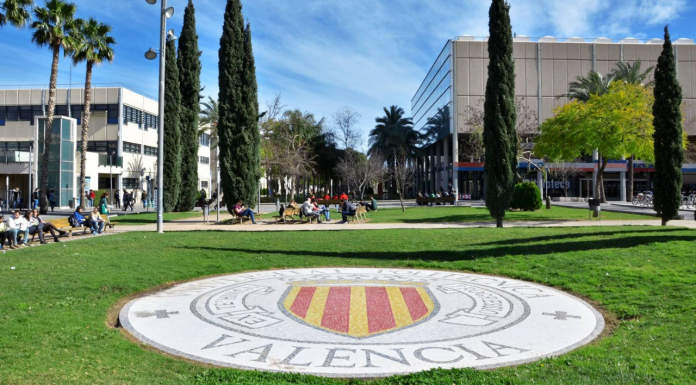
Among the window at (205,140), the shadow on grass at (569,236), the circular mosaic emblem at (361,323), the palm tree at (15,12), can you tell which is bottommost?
the circular mosaic emblem at (361,323)

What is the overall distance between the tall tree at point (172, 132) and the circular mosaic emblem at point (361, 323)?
22.7 meters

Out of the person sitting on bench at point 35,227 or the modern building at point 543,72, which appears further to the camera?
the modern building at point 543,72

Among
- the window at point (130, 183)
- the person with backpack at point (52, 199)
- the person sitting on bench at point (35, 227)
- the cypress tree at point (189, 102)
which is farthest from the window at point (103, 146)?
the person sitting on bench at point (35, 227)

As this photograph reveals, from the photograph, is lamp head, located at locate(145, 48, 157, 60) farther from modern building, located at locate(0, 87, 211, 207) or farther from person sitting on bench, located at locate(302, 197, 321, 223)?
modern building, located at locate(0, 87, 211, 207)

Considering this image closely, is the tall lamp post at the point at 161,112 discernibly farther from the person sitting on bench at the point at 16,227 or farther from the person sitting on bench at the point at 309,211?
the person sitting on bench at the point at 309,211

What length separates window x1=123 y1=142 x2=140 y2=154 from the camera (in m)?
50.0

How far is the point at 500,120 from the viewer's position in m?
19.7

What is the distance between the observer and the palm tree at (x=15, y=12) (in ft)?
96.9

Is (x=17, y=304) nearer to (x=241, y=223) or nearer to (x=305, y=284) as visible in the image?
(x=305, y=284)

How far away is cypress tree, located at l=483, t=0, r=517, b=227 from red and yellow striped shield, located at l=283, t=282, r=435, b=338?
457 inches

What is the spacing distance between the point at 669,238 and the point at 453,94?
42.5 metres

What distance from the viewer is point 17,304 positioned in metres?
7.12

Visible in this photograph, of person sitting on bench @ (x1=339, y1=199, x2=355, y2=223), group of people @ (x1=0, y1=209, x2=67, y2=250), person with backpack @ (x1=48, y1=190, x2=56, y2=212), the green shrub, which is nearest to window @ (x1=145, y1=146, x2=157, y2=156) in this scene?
person with backpack @ (x1=48, y1=190, x2=56, y2=212)

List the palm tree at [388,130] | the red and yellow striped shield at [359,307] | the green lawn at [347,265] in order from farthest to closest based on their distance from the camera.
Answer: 1. the palm tree at [388,130]
2. the red and yellow striped shield at [359,307]
3. the green lawn at [347,265]
